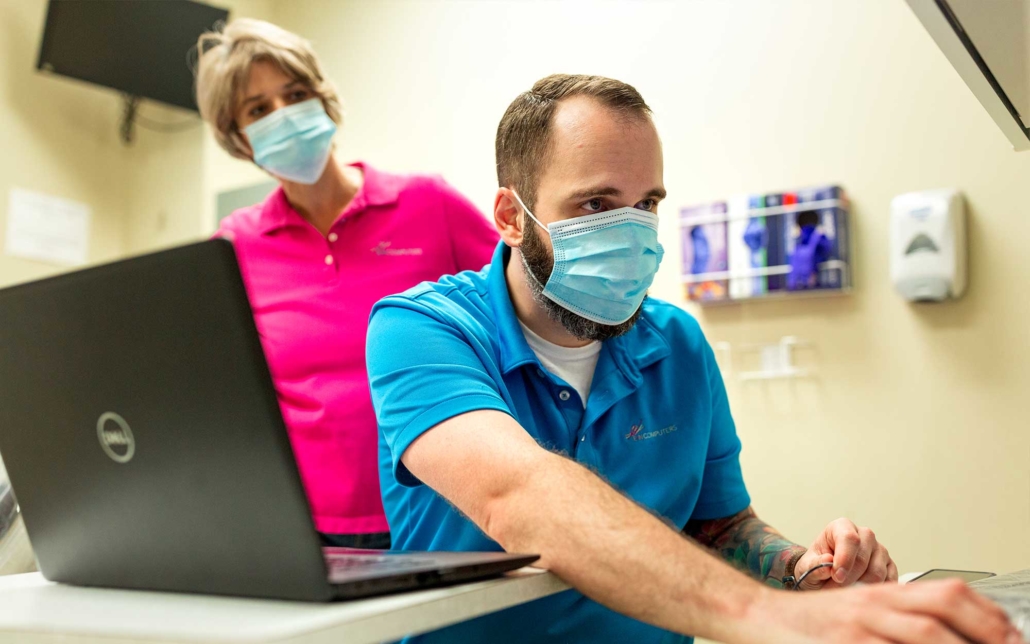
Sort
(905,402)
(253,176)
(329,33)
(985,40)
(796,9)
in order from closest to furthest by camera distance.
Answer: (985,40), (905,402), (796,9), (329,33), (253,176)

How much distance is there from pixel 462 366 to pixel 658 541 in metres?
0.35

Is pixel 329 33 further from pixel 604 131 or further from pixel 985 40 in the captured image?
pixel 985 40

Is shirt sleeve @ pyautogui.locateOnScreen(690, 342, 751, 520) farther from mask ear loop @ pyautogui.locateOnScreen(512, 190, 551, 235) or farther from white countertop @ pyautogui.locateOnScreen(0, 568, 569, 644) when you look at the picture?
white countertop @ pyautogui.locateOnScreen(0, 568, 569, 644)

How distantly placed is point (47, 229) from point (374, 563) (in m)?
2.76

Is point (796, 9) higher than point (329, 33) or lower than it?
lower

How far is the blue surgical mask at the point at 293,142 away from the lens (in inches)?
74.3

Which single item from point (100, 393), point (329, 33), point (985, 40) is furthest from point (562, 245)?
point (329, 33)

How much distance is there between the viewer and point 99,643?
0.61m

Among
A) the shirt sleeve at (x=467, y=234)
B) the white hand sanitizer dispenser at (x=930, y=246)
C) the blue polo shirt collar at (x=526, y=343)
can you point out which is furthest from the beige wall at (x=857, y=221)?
the blue polo shirt collar at (x=526, y=343)

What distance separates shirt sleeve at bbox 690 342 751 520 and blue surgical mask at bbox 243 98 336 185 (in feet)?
3.18

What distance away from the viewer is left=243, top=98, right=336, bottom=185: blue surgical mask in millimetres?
1888

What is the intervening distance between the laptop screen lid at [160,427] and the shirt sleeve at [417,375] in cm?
30

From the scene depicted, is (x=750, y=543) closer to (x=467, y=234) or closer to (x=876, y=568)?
(x=876, y=568)

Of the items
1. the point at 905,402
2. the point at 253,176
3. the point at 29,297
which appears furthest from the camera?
the point at 253,176
